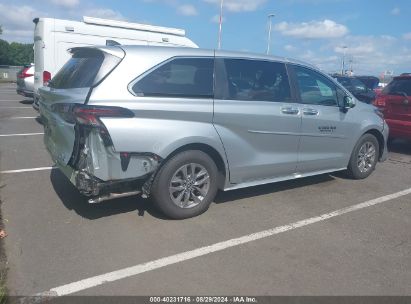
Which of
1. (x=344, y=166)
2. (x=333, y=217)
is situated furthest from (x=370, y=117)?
(x=333, y=217)

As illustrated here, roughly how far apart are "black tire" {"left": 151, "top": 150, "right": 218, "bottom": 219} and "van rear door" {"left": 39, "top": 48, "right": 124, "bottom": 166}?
0.97 m

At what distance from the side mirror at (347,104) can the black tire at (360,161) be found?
2.14 feet

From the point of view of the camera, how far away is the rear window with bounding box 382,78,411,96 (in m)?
8.30

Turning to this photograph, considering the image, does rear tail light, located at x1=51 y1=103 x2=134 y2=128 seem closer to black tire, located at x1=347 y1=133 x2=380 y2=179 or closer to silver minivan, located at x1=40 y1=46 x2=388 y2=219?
silver minivan, located at x1=40 y1=46 x2=388 y2=219

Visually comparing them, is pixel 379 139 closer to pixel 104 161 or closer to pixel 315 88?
pixel 315 88

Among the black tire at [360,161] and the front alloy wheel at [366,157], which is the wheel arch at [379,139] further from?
the front alloy wheel at [366,157]

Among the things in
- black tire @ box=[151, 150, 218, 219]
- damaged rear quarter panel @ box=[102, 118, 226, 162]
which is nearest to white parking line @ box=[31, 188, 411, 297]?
black tire @ box=[151, 150, 218, 219]

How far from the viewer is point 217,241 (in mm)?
4070

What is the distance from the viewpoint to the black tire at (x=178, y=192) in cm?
427

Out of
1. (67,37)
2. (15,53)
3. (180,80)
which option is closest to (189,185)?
(180,80)

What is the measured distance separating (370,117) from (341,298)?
3954 millimetres

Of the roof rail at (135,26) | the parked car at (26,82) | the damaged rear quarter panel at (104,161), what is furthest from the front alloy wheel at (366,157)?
the parked car at (26,82)

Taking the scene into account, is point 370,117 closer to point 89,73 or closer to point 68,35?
point 89,73

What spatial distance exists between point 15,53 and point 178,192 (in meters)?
68.0
